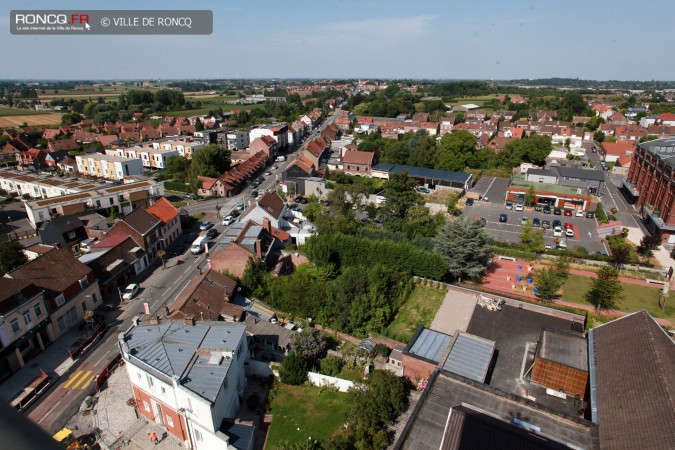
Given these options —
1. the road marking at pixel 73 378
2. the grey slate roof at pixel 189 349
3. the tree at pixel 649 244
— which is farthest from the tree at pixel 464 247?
the road marking at pixel 73 378

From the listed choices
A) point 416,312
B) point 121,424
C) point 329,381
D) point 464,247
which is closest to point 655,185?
point 464,247

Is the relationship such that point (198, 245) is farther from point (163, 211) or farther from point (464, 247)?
point (464, 247)

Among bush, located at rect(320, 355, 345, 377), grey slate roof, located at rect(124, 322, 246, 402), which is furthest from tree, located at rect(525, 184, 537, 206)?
grey slate roof, located at rect(124, 322, 246, 402)

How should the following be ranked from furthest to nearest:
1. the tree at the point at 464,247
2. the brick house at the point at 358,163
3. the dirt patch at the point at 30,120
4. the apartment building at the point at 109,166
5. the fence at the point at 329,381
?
the dirt patch at the point at 30,120 → the brick house at the point at 358,163 → the apartment building at the point at 109,166 → the tree at the point at 464,247 → the fence at the point at 329,381

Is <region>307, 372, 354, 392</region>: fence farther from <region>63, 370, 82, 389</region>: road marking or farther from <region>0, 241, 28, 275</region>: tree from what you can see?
<region>0, 241, 28, 275</region>: tree

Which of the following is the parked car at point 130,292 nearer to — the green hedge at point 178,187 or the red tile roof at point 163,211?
the red tile roof at point 163,211

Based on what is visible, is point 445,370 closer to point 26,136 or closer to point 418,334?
point 418,334

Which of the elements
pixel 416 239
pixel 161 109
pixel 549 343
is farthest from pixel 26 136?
pixel 549 343
